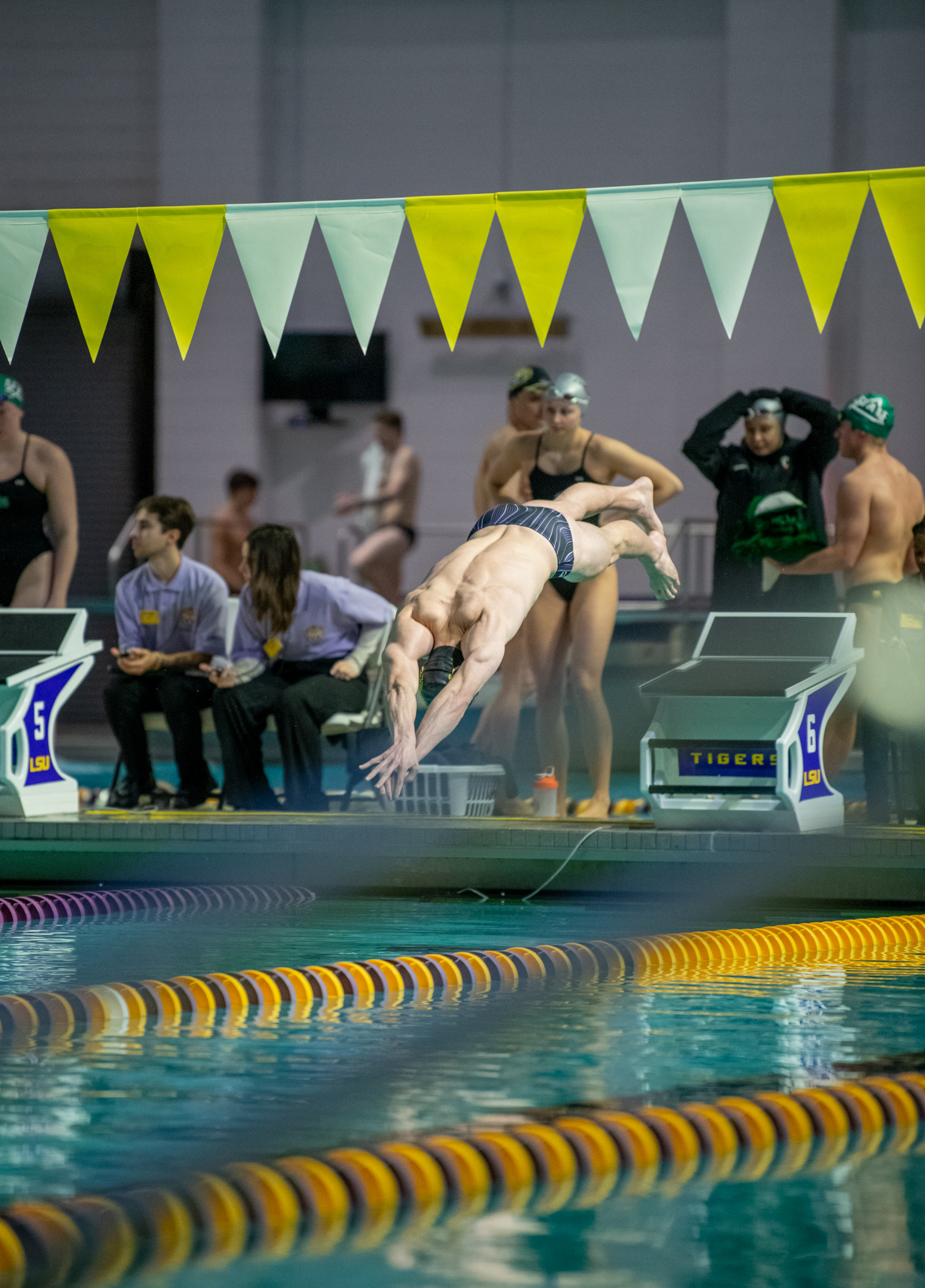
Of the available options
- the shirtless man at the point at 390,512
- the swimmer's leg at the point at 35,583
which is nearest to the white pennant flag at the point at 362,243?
the swimmer's leg at the point at 35,583

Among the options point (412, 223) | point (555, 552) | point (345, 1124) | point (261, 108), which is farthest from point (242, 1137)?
point (261, 108)

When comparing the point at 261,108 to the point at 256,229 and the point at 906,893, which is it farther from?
the point at 906,893

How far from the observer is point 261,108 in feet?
44.6

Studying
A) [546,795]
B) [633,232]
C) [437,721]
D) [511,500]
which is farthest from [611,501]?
[437,721]

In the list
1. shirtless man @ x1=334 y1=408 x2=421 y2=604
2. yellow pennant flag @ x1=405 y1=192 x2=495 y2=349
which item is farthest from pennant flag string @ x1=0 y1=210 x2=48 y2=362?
shirtless man @ x1=334 y1=408 x2=421 y2=604

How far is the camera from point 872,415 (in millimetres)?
6340

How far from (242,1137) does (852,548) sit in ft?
13.2

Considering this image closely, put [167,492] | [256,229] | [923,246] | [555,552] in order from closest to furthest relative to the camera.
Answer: [555,552]
[923,246]
[256,229]
[167,492]

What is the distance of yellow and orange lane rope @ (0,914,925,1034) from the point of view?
160 inches

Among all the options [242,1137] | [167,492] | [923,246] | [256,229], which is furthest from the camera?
[167,492]

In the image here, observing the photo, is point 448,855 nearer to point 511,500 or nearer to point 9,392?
point 511,500

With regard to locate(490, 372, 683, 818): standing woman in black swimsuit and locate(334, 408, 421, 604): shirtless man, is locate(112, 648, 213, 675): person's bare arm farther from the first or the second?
locate(334, 408, 421, 604): shirtless man

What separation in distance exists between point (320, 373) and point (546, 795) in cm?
762

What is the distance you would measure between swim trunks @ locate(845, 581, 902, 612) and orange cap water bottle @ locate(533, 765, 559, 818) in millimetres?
1379
